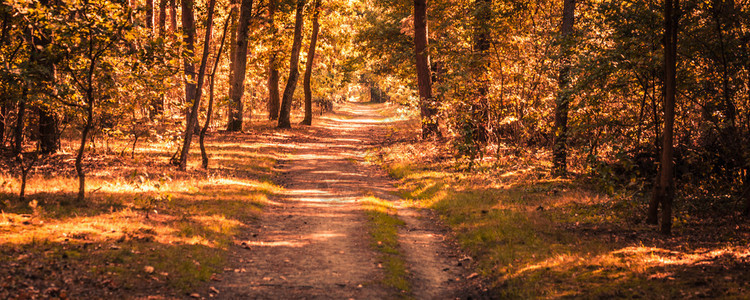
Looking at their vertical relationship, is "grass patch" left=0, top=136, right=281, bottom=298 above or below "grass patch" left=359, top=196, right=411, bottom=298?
above

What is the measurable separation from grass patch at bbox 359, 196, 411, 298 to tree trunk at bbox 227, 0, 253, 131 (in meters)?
12.1

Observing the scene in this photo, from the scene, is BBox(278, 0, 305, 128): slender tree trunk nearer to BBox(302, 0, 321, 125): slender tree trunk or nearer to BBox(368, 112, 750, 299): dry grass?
BBox(302, 0, 321, 125): slender tree trunk

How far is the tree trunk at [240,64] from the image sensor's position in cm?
2406

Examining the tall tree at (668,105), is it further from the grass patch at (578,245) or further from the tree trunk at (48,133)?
→ the tree trunk at (48,133)

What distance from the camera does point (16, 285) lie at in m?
5.86

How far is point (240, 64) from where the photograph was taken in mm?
25578

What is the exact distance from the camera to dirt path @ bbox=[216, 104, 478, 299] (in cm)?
733

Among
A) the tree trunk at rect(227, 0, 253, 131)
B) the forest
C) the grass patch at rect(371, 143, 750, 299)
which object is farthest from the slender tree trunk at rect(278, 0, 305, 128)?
the grass patch at rect(371, 143, 750, 299)

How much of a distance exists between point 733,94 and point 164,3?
2281 centimetres

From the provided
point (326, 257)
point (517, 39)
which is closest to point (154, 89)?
point (326, 257)

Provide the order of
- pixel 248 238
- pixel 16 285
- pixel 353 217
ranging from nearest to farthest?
pixel 16 285 < pixel 248 238 < pixel 353 217

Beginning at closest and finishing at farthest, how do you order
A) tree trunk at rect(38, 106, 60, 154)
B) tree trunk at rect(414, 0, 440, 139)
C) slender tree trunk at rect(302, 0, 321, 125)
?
tree trunk at rect(38, 106, 60, 154) < tree trunk at rect(414, 0, 440, 139) < slender tree trunk at rect(302, 0, 321, 125)

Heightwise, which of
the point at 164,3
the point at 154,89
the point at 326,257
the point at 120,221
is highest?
the point at 164,3

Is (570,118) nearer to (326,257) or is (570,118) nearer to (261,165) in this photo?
(326,257)
